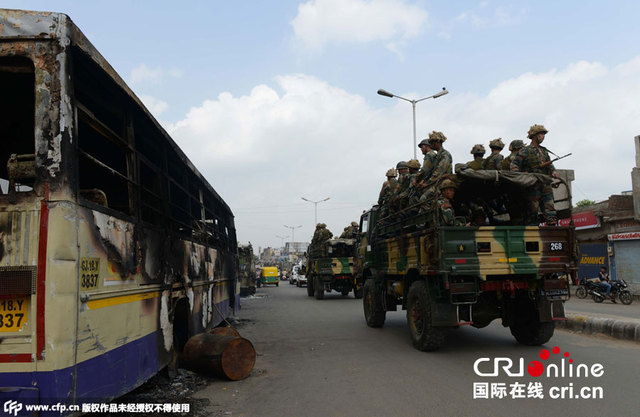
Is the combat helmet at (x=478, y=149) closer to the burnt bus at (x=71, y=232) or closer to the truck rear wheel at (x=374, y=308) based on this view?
the truck rear wheel at (x=374, y=308)

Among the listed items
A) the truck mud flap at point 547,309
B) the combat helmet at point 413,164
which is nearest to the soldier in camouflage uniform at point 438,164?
the combat helmet at point 413,164

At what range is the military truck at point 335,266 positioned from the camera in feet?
62.5

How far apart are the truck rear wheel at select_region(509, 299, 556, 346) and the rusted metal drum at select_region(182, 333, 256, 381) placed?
4.45 meters

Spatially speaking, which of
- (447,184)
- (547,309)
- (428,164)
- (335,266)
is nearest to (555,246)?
(547,309)

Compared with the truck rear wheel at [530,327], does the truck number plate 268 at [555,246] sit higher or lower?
higher

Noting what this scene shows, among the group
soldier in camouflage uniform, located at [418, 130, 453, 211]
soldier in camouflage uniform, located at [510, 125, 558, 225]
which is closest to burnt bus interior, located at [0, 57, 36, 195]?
soldier in camouflage uniform, located at [418, 130, 453, 211]

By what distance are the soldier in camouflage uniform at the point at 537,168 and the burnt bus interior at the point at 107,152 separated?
5.33 meters

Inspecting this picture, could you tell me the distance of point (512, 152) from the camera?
834cm

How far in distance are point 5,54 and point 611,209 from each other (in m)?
24.0

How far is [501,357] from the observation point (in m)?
7.08

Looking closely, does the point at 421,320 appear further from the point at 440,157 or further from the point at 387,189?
the point at 387,189

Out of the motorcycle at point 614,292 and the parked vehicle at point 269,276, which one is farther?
the parked vehicle at point 269,276

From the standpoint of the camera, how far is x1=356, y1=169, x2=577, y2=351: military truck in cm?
691

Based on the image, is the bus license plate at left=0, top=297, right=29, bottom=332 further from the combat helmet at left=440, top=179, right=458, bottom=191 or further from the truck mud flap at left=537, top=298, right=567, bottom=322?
the truck mud flap at left=537, top=298, right=567, bottom=322
